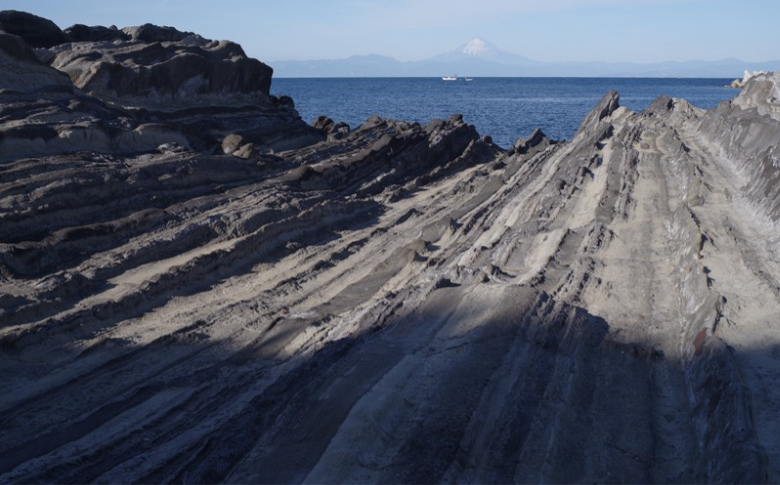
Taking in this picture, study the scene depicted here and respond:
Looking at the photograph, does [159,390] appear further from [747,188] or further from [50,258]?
[747,188]

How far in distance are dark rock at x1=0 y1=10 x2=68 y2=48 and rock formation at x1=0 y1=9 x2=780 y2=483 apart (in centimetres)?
857

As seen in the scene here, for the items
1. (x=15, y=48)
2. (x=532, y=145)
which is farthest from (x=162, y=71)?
(x=532, y=145)

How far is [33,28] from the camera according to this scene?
24344mm

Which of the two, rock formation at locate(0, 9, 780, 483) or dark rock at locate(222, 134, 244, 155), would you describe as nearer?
rock formation at locate(0, 9, 780, 483)

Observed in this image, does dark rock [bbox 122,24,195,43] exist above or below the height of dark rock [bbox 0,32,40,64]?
above

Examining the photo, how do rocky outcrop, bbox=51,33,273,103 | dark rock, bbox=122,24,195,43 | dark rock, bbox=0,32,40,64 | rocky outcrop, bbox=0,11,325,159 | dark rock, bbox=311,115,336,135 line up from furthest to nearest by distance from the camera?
dark rock, bbox=122,24,195,43
dark rock, bbox=311,115,336,135
rocky outcrop, bbox=51,33,273,103
dark rock, bbox=0,32,40,64
rocky outcrop, bbox=0,11,325,159

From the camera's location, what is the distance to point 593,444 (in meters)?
5.58

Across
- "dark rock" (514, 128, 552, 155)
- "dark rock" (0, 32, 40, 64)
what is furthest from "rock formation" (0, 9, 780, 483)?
"dark rock" (514, 128, 552, 155)

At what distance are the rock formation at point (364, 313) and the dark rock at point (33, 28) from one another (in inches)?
337

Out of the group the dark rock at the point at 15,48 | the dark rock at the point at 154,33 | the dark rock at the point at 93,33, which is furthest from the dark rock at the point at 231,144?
the dark rock at the point at 154,33

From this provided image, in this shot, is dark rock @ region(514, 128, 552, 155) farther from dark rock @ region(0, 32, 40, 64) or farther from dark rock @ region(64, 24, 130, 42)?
dark rock @ region(0, 32, 40, 64)

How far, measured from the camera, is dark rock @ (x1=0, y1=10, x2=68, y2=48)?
23.9 meters

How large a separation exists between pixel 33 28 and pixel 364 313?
68.5 feet

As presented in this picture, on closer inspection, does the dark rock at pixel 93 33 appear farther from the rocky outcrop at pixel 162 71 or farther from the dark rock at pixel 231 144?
the dark rock at pixel 231 144
